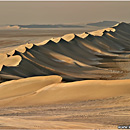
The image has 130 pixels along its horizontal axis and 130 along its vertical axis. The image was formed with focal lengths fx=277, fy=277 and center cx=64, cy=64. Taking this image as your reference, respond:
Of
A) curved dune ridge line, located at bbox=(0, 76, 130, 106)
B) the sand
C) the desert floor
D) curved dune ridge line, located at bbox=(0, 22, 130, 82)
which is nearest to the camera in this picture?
the desert floor

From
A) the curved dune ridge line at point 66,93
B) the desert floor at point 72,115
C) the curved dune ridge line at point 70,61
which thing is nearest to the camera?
the desert floor at point 72,115

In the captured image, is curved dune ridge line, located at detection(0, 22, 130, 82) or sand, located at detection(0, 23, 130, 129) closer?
sand, located at detection(0, 23, 130, 129)

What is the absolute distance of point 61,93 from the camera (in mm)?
14352

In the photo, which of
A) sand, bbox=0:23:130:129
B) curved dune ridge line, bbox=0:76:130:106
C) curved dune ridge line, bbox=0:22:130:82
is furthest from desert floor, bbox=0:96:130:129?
curved dune ridge line, bbox=0:22:130:82

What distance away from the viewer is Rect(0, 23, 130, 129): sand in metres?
9.12

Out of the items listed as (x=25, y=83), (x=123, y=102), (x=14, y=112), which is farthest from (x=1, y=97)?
(x=123, y=102)

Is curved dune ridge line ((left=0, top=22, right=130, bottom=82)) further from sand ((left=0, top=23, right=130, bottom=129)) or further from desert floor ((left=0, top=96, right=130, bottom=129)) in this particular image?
desert floor ((left=0, top=96, right=130, bottom=129))

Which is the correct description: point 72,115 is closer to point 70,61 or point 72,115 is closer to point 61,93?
point 61,93

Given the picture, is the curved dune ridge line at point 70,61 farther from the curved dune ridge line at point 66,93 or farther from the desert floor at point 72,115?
the desert floor at point 72,115

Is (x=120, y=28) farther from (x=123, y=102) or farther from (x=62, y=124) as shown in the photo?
(x=62, y=124)

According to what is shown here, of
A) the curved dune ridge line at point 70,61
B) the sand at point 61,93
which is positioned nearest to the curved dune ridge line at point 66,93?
the sand at point 61,93

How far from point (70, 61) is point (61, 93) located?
1592 cm

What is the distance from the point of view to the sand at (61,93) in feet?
29.9

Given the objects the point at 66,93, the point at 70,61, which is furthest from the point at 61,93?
the point at 70,61
